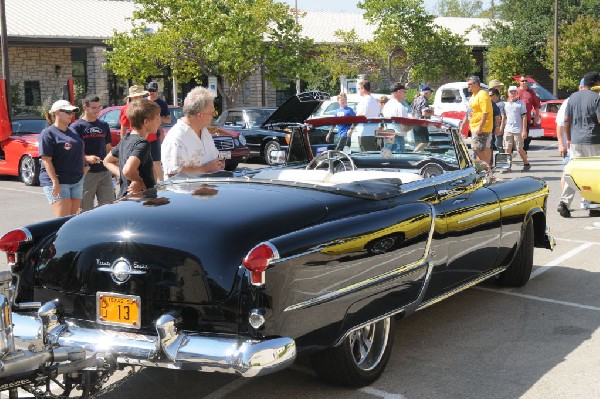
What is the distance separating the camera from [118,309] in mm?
4281

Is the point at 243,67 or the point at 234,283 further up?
the point at 243,67

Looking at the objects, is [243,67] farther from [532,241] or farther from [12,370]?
[12,370]

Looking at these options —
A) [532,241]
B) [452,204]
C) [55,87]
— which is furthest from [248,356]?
[55,87]

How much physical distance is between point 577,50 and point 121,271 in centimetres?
3613

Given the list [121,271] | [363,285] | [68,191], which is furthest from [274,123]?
[121,271]

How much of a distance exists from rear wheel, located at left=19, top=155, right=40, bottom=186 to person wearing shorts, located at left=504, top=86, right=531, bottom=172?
9.15 metres

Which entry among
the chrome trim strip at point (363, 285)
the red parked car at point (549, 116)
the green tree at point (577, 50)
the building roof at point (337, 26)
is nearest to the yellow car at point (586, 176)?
the chrome trim strip at point (363, 285)

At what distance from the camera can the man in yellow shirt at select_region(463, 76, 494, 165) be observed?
530 inches

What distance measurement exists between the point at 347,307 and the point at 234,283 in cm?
70

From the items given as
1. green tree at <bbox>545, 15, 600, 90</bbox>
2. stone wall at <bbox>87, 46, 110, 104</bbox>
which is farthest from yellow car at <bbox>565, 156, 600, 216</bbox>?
green tree at <bbox>545, 15, 600, 90</bbox>

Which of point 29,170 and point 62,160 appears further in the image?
point 29,170

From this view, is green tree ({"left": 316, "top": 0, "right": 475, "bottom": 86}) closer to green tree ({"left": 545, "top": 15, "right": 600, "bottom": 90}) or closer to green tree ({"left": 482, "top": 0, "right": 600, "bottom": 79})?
green tree ({"left": 545, "top": 15, "right": 600, "bottom": 90})

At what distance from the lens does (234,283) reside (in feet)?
13.4

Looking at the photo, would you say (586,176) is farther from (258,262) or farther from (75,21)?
(75,21)
